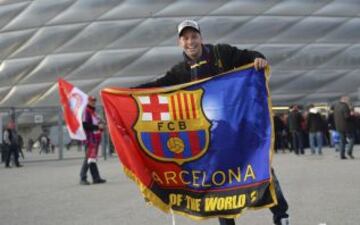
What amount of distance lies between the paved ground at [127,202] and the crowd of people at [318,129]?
11.0 ft

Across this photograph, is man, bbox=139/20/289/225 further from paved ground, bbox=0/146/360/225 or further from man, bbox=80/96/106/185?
man, bbox=80/96/106/185

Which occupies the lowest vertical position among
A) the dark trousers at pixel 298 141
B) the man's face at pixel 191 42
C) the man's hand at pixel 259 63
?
the dark trousers at pixel 298 141

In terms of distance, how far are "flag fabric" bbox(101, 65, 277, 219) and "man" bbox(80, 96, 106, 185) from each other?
549 centimetres

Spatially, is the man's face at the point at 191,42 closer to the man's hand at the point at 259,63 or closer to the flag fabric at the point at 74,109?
the man's hand at the point at 259,63

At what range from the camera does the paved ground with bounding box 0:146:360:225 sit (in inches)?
211

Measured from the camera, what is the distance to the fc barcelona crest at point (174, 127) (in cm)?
386

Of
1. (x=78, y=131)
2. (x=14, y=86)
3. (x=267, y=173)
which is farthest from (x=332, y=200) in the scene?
(x=14, y=86)

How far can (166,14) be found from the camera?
90.2 ft

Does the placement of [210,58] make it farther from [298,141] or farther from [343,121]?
[298,141]

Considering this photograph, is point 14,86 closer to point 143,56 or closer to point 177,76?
point 143,56

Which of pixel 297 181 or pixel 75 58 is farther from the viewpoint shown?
pixel 75 58

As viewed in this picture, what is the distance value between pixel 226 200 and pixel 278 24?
972 inches

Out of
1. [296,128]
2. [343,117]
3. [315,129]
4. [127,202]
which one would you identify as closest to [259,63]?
[127,202]

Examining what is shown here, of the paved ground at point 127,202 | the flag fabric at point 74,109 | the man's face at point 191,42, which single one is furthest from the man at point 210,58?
the flag fabric at point 74,109
